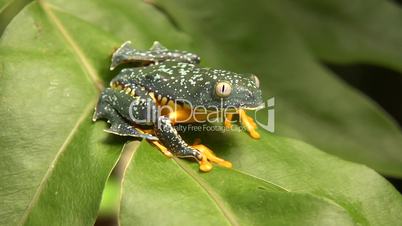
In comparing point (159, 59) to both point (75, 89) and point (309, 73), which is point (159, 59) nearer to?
point (75, 89)

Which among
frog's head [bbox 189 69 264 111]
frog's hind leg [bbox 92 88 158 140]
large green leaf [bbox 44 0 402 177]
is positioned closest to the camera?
frog's hind leg [bbox 92 88 158 140]

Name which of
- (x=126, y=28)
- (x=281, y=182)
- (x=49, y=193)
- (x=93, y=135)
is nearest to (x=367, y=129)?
(x=281, y=182)

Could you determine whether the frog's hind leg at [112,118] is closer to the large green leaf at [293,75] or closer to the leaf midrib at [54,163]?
the leaf midrib at [54,163]

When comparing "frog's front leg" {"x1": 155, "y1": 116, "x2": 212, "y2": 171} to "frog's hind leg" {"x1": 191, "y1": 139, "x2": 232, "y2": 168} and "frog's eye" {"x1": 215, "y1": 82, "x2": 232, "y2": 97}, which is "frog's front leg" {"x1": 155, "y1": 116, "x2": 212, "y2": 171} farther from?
"frog's eye" {"x1": 215, "y1": 82, "x2": 232, "y2": 97}

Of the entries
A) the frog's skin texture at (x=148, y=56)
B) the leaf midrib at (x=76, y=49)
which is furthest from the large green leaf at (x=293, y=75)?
the leaf midrib at (x=76, y=49)

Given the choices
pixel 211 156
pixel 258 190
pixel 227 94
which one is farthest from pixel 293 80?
pixel 258 190

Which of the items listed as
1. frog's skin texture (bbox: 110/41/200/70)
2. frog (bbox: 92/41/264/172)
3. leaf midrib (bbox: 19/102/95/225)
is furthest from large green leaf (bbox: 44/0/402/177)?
leaf midrib (bbox: 19/102/95/225)

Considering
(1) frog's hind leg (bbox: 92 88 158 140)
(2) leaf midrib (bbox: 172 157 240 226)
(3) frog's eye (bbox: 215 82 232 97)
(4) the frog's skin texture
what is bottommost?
(2) leaf midrib (bbox: 172 157 240 226)

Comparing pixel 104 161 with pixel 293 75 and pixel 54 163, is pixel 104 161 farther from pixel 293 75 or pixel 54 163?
pixel 293 75
